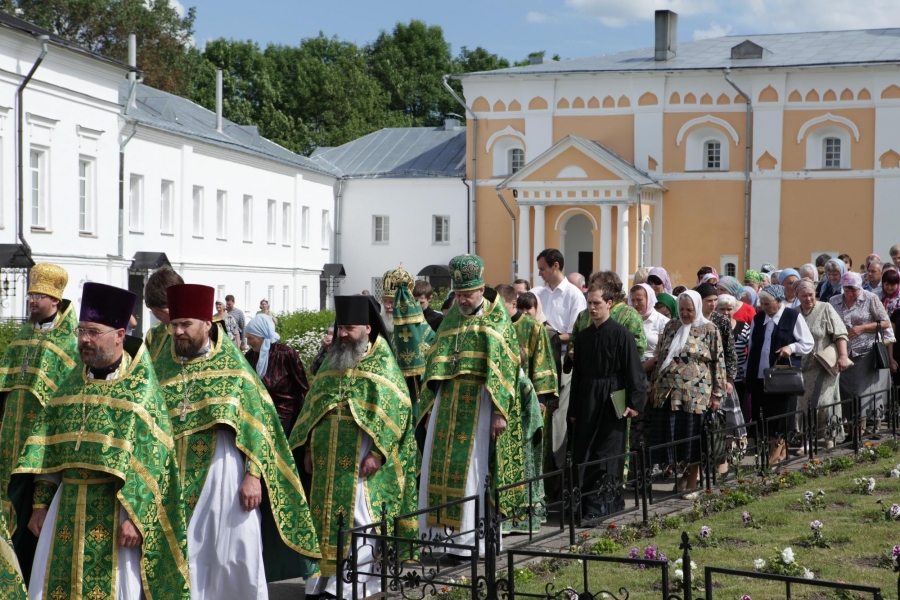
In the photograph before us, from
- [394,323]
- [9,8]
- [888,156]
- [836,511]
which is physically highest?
[9,8]

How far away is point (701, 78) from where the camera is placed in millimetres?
36250

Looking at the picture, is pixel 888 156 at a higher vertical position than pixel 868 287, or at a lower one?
higher

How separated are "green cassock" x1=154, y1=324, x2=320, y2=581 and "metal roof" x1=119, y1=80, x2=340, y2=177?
2309 centimetres

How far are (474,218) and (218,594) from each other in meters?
34.1

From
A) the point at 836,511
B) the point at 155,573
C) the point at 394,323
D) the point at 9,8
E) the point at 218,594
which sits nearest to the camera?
the point at 155,573

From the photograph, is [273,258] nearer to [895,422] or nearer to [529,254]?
[529,254]

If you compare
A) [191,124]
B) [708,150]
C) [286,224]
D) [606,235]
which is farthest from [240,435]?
[286,224]

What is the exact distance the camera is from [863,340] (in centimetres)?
1130

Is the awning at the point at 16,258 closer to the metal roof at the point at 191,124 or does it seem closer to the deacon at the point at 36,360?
the metal roof at the point at 191,124

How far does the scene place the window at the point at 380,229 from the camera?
41.9 meters

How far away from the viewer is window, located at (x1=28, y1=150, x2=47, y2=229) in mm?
23812

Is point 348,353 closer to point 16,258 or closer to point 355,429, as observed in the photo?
point 355,429

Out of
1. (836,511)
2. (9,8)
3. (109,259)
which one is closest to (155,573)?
(836,511)

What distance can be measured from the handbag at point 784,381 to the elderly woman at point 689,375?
88cm
